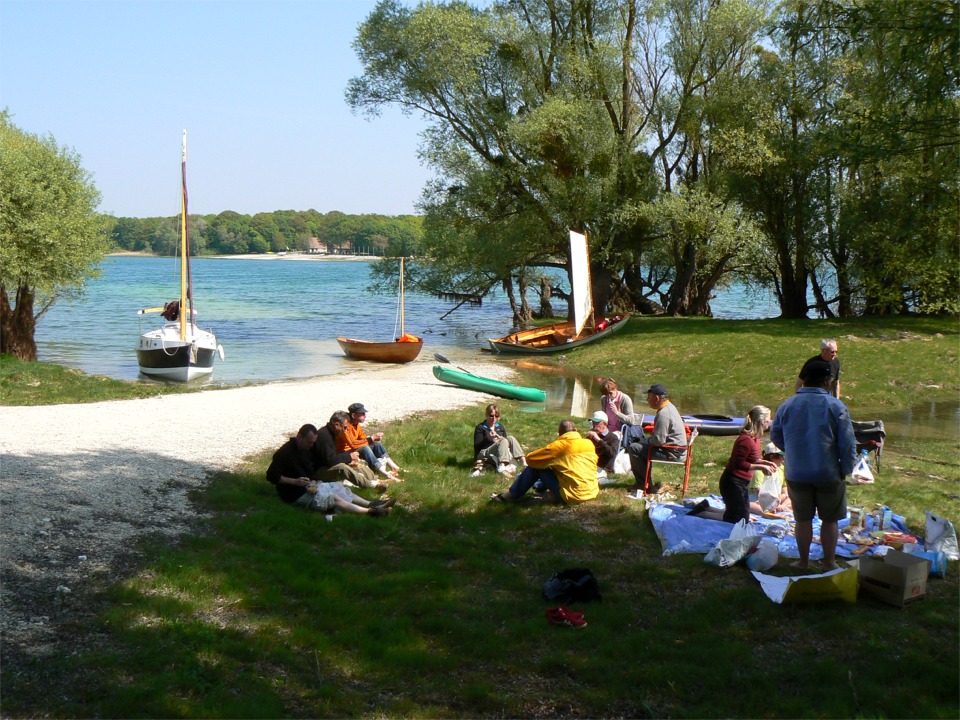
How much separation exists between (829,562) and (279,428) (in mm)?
10605

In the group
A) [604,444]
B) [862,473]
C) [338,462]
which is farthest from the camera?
[604,444]

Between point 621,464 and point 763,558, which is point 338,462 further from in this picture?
point 763,558

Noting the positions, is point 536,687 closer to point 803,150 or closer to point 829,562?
point 829,562

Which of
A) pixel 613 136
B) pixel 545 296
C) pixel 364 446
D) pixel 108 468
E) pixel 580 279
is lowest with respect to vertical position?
pixel 108 468

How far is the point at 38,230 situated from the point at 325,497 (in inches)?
726

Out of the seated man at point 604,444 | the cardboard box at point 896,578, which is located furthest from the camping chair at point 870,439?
the cardboard box at point 896,578

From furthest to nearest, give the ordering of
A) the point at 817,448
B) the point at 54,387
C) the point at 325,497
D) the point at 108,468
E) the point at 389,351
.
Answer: the point at 389,351
the point at 54,387
the point at 108,468
the point at 325,497
the point at 817,448

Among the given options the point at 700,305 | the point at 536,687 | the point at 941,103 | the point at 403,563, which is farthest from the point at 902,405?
the point at 700,305

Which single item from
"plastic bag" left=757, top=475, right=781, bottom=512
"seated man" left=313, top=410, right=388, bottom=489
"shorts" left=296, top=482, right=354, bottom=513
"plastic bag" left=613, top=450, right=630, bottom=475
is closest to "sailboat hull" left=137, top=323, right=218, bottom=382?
"seated man" left=313, top=410, right=388, bottom=489

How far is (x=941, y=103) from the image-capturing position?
34.3 ft

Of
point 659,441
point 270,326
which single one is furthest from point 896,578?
point 270,326

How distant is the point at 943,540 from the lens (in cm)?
837

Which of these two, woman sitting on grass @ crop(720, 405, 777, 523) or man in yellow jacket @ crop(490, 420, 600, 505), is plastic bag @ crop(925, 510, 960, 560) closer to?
woman sitting on grass @ crop(720, 405, 777, 523)

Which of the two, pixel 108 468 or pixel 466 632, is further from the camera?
pixel 108 468
